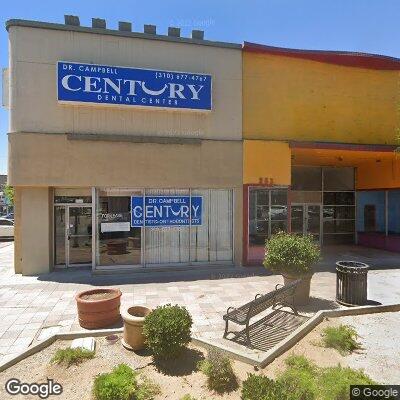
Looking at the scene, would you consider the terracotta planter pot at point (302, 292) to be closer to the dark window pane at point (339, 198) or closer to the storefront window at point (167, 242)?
the storefront window at point (167, 242)

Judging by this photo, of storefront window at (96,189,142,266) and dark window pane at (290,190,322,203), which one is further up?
dark window pane at (290,190,322,203)

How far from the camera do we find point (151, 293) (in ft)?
31.6

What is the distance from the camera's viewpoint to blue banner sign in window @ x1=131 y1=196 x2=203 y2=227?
40.4 ft

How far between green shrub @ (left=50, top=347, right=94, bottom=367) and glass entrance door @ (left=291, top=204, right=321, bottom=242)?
1444cm

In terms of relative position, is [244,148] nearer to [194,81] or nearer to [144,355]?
[194,81]

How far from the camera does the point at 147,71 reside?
39.8 ft

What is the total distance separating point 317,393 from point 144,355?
9.92 feet

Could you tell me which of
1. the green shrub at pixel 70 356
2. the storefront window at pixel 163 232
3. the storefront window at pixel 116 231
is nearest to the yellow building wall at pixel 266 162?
the storefront window at pixel 163 232

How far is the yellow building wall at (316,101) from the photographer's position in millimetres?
13305

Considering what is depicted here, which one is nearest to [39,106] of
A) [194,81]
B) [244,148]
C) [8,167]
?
[8,167]

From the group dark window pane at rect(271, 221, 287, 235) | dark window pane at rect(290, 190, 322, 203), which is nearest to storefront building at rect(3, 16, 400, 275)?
dark window pane at rect(271, 221, 287, 235)

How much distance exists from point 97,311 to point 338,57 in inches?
553

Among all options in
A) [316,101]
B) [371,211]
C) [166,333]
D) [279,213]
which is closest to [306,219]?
[371,211]

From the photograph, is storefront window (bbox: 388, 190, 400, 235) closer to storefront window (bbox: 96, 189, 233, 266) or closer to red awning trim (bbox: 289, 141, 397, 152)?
red awning trim (bbox: 289, 141, 397, 152)
